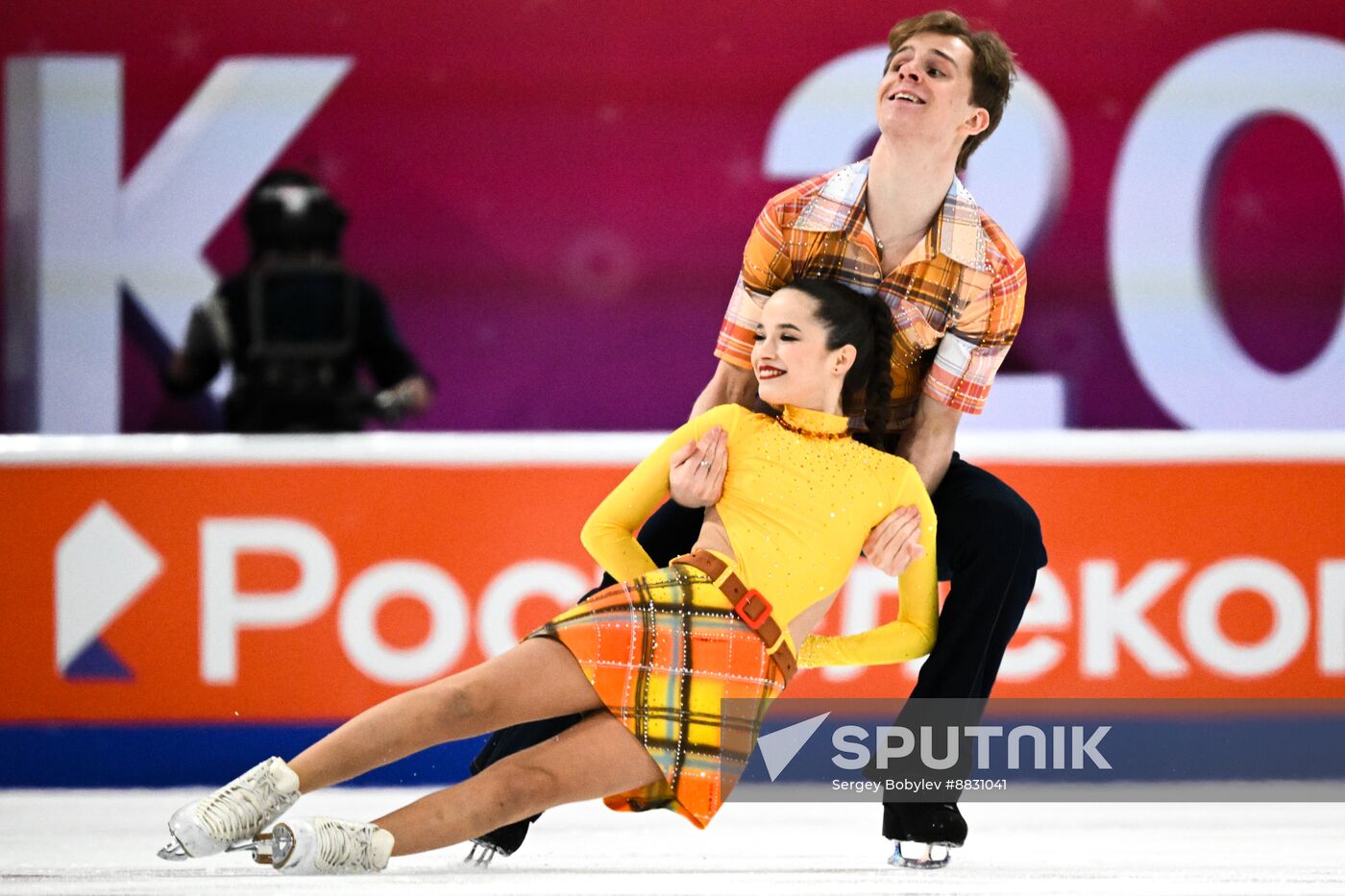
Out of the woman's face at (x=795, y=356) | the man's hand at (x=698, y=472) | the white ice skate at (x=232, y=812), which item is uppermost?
the woman's face at (x=795, y=356)

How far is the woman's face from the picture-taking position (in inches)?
112

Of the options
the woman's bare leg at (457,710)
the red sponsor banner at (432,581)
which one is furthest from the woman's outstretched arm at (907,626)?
the red sponsor banner at (432,581)

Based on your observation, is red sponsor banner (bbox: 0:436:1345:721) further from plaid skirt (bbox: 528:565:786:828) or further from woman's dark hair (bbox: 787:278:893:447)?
plaid skirt (bbox: 528:565:786:828)

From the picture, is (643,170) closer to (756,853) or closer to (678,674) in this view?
(756,853)

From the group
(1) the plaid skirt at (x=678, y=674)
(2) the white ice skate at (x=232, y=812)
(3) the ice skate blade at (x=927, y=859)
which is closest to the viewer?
(2) the white ice skate at (x=232, y=812)

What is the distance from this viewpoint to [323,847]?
8.10 ft

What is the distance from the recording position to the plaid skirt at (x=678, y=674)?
2662 mm

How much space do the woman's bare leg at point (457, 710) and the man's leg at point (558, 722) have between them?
0.15m

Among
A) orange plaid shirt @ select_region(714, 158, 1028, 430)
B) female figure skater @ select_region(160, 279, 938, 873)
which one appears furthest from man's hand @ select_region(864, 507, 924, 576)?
orange plaid shirt @ select_region(714, 158, 1028, 430)

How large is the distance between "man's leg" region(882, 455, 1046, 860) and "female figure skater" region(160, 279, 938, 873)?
0.07 meters

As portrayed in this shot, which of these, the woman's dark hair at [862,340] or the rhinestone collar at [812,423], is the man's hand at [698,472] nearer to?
the rhinestone collar at [812,423]

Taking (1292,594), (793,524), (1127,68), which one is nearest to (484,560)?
(793,524)

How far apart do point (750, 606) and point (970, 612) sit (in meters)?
0.44

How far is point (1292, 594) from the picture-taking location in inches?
166
